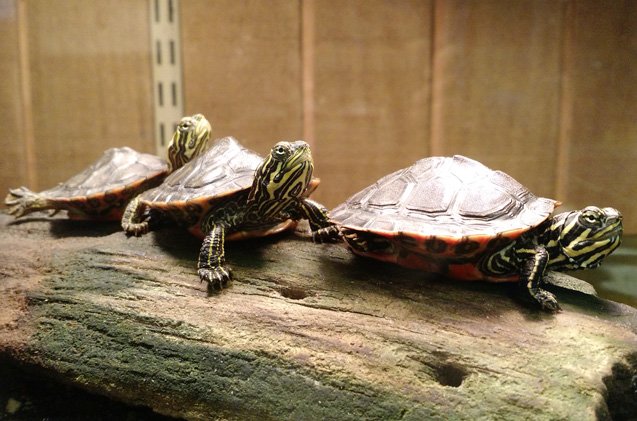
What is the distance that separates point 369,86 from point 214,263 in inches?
78.2

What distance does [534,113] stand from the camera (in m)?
3.40

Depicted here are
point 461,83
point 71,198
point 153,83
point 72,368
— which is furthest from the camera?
point 153,83

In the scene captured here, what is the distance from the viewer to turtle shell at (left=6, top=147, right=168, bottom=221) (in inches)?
128

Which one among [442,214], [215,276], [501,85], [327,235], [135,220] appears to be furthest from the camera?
[501,85]

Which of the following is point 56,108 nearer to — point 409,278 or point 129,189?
point 129,189

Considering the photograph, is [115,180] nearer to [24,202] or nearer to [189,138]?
[189,138]

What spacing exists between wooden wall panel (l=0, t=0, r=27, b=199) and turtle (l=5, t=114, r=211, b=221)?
0.38 m

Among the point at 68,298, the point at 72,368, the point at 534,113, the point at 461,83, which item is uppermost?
the point at 461,83

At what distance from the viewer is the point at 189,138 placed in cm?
327

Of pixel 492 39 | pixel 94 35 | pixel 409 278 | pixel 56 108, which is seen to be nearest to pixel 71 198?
pixel 56 108

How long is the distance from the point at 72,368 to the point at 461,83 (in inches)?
122

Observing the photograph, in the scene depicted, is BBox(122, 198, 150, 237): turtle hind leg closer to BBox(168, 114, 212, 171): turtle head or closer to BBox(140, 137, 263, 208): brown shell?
BBox(140, 137, 263, 208): brown shell

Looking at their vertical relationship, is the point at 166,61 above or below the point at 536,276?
above

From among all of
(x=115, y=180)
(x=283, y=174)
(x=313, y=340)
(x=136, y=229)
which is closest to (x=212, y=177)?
(x=283, y=174)
